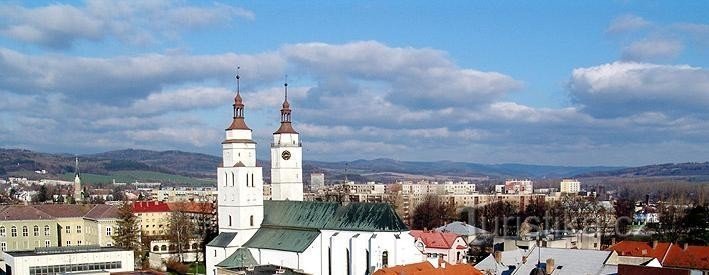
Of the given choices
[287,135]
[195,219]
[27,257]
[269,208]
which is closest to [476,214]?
[195,219]

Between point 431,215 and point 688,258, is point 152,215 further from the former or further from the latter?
point 688,258

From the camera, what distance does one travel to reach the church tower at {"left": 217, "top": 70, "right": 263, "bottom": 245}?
52.1 m

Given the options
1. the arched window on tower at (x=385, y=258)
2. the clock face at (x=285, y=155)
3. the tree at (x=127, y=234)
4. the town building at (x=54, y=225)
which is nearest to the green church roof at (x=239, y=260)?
the arched window on tower at (x=385, y=258)

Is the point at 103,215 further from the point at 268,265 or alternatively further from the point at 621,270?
the point at 621,270

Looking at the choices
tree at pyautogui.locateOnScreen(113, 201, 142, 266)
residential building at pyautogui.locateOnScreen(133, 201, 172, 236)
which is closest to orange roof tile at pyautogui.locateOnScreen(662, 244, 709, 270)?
tree at pyautogui.locateOnScreen(113, 201, 142, 266)

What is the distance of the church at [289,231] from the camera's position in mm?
45875

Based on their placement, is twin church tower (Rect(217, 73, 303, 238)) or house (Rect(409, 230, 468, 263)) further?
house (Rect(409, 230, 468, 263))

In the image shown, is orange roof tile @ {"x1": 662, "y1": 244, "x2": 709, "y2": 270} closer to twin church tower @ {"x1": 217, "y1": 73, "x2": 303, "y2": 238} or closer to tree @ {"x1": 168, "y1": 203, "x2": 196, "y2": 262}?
twin church tower @ {"x1": 217, "y1": 73, "x2": 303, "y2": 238}

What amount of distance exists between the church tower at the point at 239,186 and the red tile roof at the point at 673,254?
83.2 feet

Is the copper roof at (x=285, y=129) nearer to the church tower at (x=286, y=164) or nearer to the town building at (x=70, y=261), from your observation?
the church tower at (x=286, y=164)

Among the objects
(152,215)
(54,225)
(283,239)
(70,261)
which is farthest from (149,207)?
(70,261)

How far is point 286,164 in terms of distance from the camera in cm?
6266

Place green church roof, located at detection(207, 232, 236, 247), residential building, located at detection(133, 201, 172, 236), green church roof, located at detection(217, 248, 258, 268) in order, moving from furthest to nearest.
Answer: residential building, located at detection(133, 201, 172, 236)
green church roof, located at detection(207, 232, 236, 247)
green church roof, located at detection(217, 248, 258, 268)

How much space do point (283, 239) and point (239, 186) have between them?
5.42 meters
